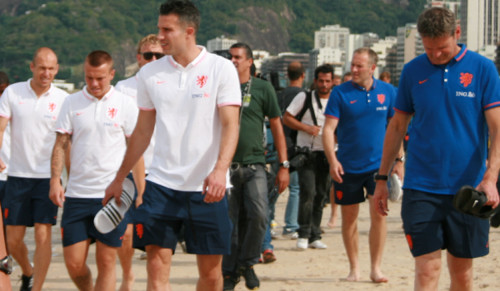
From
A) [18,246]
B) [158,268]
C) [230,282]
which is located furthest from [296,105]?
[158,268]

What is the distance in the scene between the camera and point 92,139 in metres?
6.68

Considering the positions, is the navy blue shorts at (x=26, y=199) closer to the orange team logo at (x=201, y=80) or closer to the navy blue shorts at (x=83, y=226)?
the navy blue shorts at (x=83, y=226)

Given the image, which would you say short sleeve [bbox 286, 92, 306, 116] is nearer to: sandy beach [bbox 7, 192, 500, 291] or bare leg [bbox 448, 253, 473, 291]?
sandy beach [bbox 7, 192, 500, 291]

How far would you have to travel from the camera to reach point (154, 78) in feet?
17.4

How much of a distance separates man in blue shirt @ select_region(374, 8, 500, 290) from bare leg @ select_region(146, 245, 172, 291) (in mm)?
1463

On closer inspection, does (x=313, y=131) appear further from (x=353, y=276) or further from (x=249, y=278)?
(x=249, y=278)

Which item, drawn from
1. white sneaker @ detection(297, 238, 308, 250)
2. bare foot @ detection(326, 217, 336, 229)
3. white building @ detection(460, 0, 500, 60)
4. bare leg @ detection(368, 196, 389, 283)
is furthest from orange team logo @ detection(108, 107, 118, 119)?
white building @ detection(460, 0, 500, 60)

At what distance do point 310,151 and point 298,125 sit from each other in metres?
0.35

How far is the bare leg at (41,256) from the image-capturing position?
7267 mm

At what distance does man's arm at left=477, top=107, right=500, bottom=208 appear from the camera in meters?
4.82

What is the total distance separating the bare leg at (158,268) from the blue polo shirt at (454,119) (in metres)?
1.55

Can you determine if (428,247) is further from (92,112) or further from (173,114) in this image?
(92,112)

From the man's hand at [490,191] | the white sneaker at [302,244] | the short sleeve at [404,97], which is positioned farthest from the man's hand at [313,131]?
the man's hand at [490,191]

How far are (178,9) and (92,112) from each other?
1778 mm
